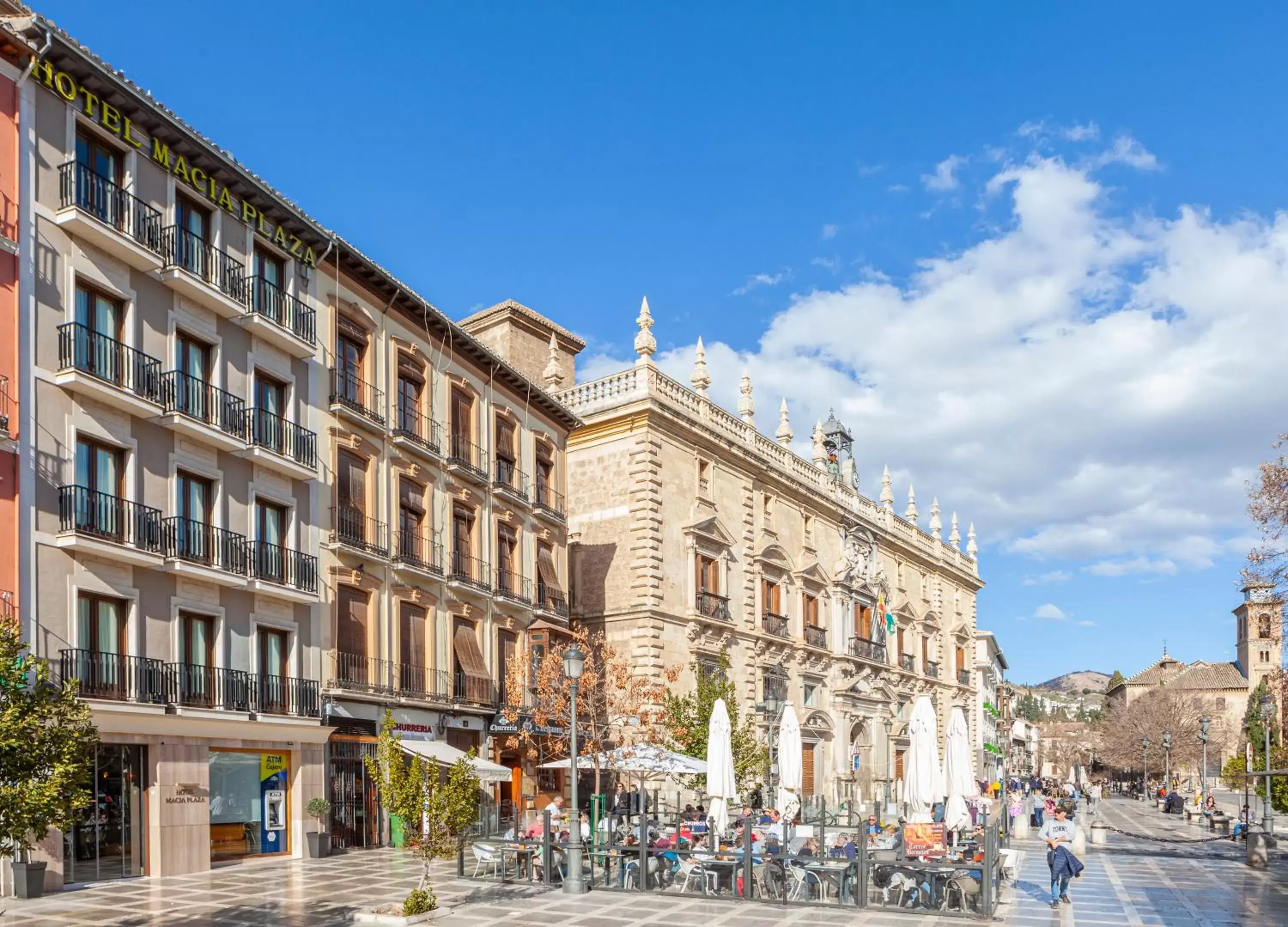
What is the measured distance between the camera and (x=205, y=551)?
23812mm

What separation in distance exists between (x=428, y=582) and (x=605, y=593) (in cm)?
1033

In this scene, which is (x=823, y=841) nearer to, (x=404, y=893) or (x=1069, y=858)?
(x=1069, y=858)

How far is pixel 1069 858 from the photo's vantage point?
19672 mm

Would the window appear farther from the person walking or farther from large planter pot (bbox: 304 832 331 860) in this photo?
the person walking

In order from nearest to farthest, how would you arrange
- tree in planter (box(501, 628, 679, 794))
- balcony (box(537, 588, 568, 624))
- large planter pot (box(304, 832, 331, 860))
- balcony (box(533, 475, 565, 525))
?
large planter pot (box(304, 832, 331, 860))
tree in planter (box(501, 628, 679, 794))
balcony (box(537, 588, 568, 624))
balcony (box(533, 475, 565, 525))

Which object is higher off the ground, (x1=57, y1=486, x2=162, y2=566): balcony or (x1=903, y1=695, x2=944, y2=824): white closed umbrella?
(x1=57, y1=486, x2=162, y2=566): balcony

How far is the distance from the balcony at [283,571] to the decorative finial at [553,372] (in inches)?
697

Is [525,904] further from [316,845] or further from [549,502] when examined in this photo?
[549,502]

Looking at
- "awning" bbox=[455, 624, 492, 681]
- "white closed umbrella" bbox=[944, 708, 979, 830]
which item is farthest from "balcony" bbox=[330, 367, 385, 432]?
"white closed umbrella" bbox=[944, 708, 979, 830]

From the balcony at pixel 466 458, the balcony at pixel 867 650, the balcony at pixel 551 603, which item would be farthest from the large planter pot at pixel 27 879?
the balcony at pixel 867 650

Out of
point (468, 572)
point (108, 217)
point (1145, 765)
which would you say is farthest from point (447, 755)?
point (1145, 765)

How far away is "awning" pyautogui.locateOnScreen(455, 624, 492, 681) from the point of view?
32.3 m

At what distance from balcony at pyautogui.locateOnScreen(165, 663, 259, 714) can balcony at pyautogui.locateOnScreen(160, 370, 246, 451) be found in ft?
14.5

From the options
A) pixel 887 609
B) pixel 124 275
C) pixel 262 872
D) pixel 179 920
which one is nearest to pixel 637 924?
pixel 179 920
